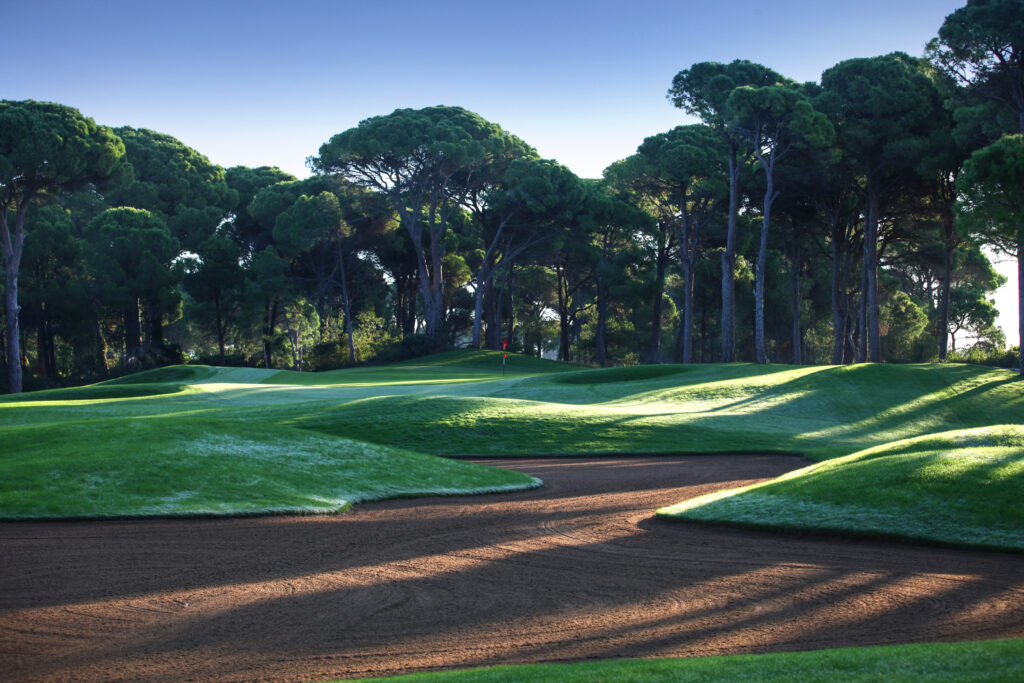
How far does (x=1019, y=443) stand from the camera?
36.4 feet

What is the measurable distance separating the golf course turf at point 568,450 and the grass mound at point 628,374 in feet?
10.3

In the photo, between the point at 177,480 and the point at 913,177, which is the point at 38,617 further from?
the point at 913,177

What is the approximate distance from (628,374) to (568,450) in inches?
628

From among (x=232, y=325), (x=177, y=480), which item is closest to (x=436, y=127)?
(x=232, y=325)

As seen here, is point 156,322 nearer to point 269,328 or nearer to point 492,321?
point 269,328

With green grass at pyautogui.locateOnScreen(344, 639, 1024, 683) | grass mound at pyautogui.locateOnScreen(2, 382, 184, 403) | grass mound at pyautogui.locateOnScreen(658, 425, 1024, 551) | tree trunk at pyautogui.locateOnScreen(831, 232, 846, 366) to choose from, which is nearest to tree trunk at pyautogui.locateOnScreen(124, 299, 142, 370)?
grass mound at pyautogui.locateOnScreen(2, 382, 184, 403)

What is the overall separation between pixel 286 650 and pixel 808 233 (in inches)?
1995

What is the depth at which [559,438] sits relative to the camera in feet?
63.9

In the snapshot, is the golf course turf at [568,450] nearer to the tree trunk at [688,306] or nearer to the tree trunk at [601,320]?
the tree trunk at [688,306]

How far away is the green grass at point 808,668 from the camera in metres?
4.68

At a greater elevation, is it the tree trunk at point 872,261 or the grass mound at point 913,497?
the tree trunk at point 872,261

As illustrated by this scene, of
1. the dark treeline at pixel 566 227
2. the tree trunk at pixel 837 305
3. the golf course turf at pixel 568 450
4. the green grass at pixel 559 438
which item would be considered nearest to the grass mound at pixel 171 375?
the green grass at pixel 559 438

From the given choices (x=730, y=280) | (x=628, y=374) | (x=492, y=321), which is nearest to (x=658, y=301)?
(x=492, y=321)

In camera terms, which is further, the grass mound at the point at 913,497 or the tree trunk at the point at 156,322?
the tree trunk at the point at 156,322
